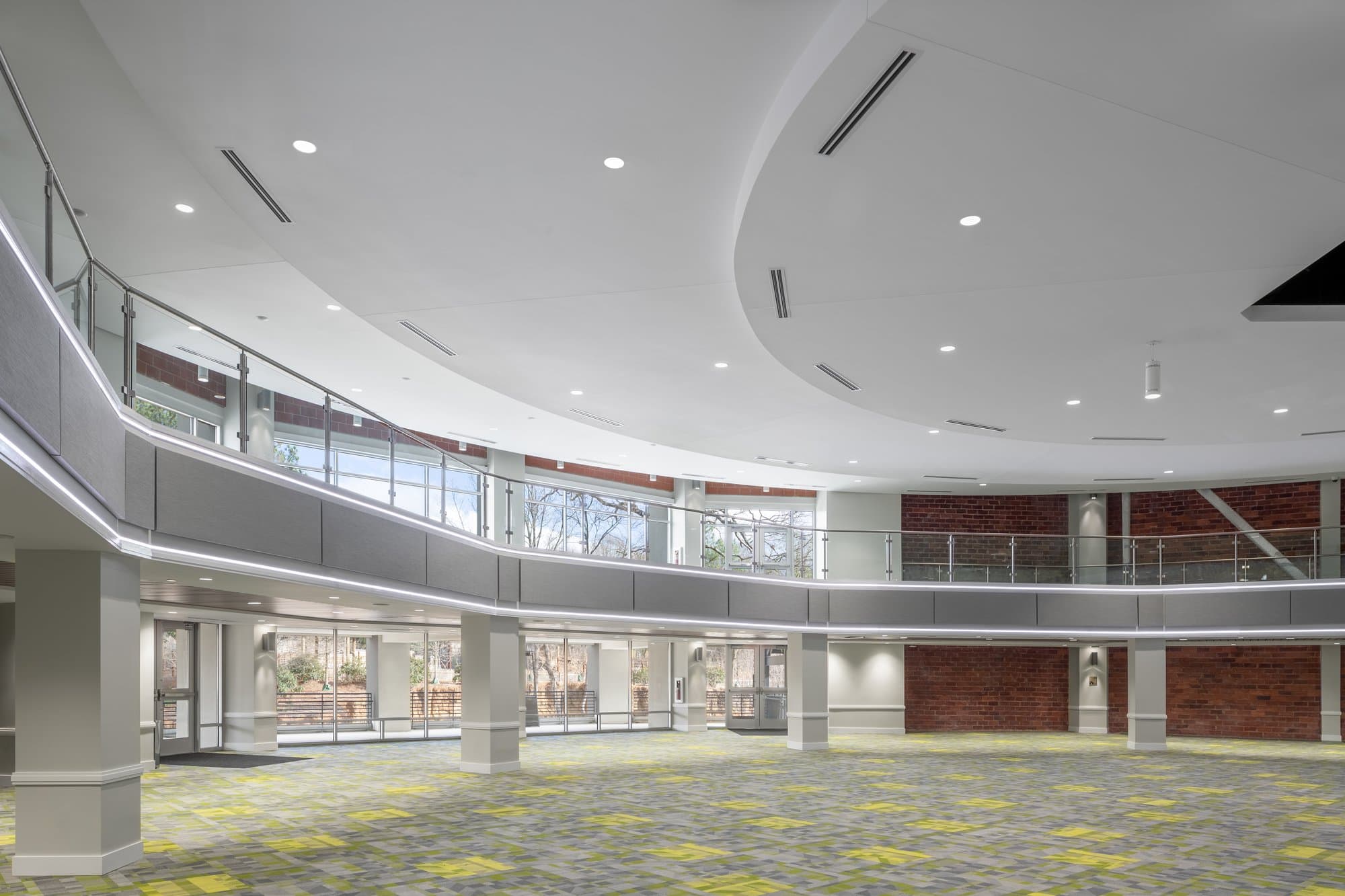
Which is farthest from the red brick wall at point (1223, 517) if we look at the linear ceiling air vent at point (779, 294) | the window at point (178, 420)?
the window at point (178, 420)

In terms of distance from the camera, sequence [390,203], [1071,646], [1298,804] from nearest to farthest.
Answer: [390,203] < [1298,804] < [1071,646]

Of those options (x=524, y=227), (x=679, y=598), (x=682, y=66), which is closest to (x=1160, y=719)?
(x=679, y=598)

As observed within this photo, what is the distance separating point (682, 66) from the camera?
609cm

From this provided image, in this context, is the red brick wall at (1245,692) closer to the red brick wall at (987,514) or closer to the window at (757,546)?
the red brick wall at (987,514)

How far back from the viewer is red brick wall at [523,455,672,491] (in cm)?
2289

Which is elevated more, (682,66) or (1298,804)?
(682,66)

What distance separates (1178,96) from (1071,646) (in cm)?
2088

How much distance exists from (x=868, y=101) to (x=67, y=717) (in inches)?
273

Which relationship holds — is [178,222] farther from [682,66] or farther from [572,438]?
[572,438]

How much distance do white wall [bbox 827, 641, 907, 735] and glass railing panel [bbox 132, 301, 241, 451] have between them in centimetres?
1746

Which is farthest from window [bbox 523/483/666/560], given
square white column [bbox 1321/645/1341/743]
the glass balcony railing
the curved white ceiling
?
square white column [bbox 1321/645/1341/743]

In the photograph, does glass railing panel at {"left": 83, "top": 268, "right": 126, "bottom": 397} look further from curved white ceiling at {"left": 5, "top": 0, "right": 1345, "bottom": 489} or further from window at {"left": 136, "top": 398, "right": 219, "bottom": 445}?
curved white ceiling at {"left": 5, "top": 0, "right": 1345, "bottom": 489}

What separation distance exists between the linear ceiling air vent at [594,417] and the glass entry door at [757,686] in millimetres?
10472

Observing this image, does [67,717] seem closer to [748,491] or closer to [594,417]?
[594,417]
